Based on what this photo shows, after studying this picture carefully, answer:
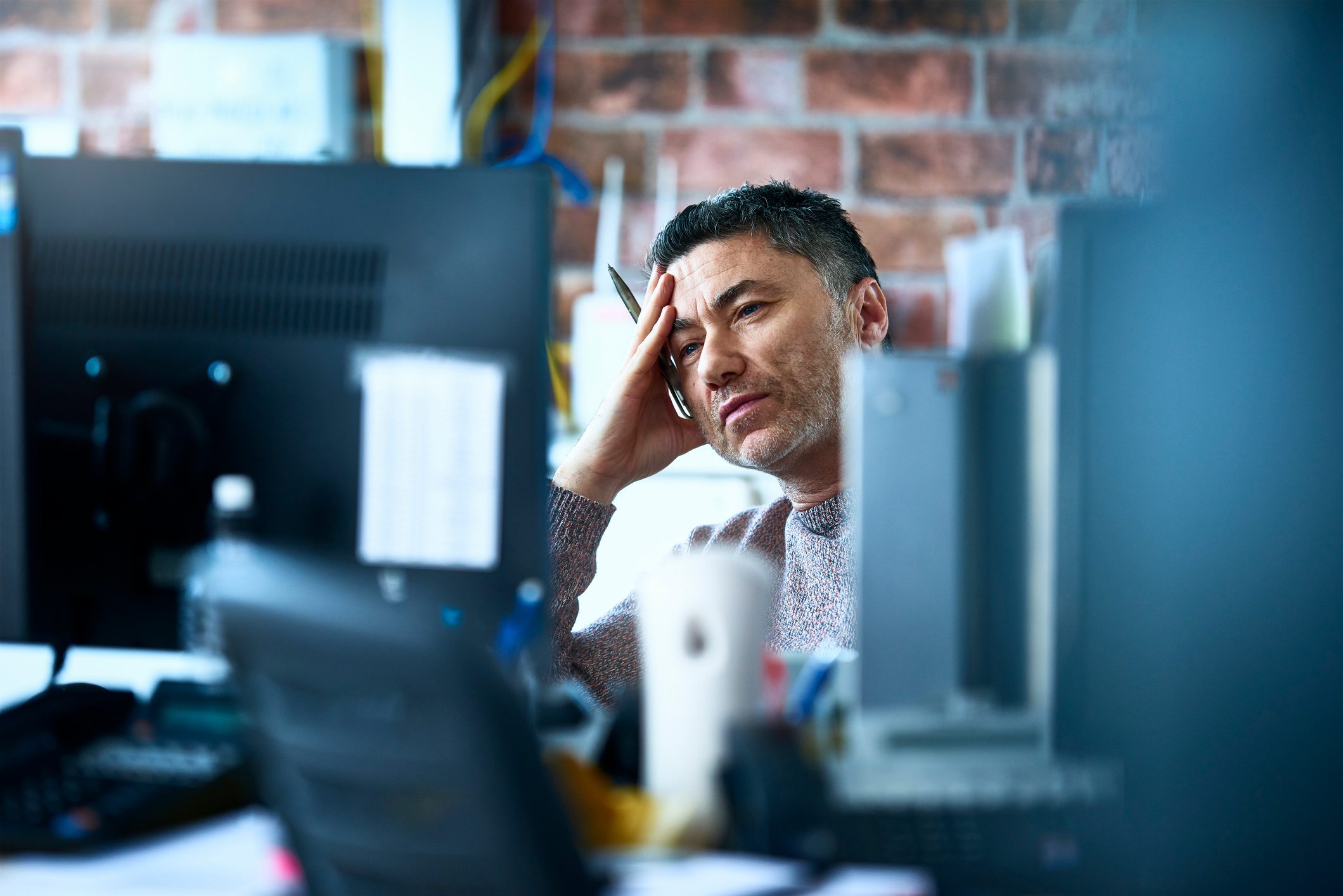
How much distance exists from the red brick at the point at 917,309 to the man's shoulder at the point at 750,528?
451 millimetres

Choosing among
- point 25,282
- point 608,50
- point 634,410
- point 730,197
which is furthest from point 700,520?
point 25,282

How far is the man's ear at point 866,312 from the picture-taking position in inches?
61.2

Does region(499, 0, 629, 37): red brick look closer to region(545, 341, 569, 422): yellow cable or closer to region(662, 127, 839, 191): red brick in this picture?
region(662, 127, 839, 191): red brick

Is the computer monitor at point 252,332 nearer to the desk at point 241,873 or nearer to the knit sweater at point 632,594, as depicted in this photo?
the desk at point 241,873

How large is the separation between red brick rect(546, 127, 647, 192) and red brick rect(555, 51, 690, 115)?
0.04m

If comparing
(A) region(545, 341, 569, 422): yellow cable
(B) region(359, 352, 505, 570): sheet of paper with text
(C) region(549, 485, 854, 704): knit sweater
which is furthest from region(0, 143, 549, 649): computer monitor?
(A) region(545, 341, 569, 422): yellow cable

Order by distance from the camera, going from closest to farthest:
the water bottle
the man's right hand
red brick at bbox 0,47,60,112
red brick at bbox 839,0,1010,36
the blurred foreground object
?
the blurred foreground object, the water bottle, the man's right hand, red brick at bbox 839,0,1010,36, red brick at bbox 0,47,60,112

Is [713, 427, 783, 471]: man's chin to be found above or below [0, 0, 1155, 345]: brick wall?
below

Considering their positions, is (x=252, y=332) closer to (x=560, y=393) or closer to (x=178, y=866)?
(x=178, y=866)

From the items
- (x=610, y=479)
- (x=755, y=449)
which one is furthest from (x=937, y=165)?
(x=610, y=479)

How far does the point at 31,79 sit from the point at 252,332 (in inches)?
63.2

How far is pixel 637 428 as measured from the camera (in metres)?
1.47

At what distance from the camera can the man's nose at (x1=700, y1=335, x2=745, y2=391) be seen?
145cm

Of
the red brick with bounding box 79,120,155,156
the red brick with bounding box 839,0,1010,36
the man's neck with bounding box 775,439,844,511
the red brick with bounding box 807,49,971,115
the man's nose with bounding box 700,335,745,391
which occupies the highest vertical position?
the red brick with bounding box 839,0,1010,36
